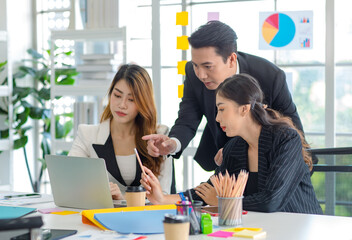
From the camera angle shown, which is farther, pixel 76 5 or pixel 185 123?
pixel 76 5

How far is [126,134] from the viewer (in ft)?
8.45

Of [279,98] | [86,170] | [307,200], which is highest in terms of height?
[279,98]

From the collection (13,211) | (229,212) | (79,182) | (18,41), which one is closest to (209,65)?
(79,182)

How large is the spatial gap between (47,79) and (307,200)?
10.8 ft

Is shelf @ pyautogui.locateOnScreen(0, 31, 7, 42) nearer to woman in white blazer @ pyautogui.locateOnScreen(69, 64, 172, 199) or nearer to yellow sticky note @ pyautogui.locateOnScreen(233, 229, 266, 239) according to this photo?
woman in white blazer @ pyautogui.locateOnScreen(69, 64, 172, 199)

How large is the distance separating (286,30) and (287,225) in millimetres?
2402

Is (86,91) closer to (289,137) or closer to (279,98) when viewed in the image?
(279,98)

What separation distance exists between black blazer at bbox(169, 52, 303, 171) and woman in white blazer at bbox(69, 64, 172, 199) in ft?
0.45

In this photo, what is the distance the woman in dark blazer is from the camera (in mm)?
1832

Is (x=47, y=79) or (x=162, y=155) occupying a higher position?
(x=47, y=79)

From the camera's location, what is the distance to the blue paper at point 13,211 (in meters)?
1.76

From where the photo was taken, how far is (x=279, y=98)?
2.47 m

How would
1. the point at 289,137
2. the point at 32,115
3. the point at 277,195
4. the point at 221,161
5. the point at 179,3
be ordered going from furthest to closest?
the point at 32,115 → the point at 179,3 → the point at 221,161 → the point at 289,137 → the point at 277,195

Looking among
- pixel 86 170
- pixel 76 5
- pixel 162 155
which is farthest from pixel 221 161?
pixel 76 5
